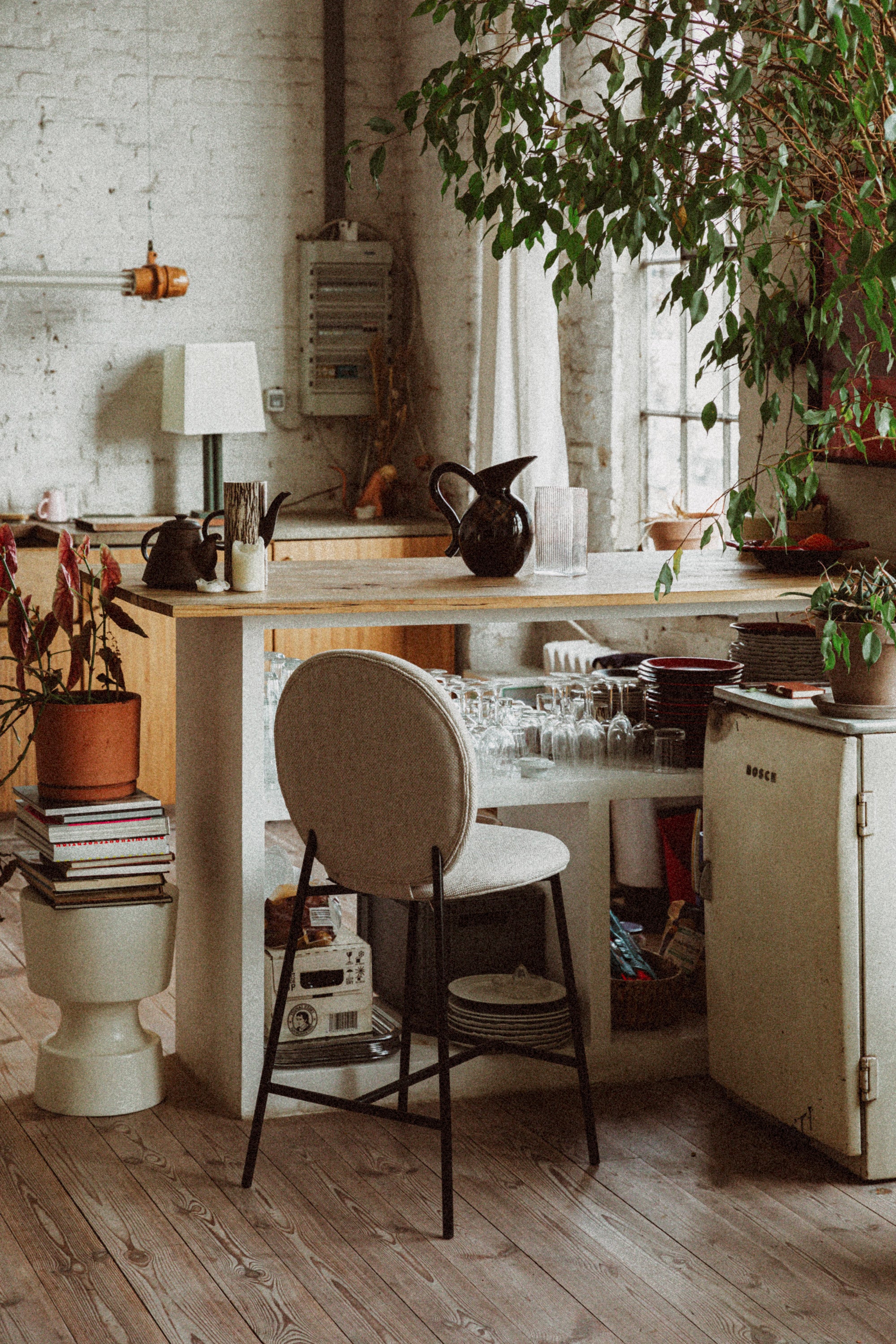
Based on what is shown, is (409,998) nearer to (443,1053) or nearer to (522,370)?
(443,1053)

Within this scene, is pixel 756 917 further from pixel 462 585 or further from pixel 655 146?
pixel 655 146

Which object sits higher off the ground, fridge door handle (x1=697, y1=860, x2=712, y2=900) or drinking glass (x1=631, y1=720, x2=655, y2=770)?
drinking glass (x1=631, y1=720, x2=655, y2=770)

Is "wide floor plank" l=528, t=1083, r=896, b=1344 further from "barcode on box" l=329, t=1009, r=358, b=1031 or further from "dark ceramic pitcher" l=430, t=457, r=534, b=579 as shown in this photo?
"dark ceramic pitcher" l=430, t=457, r=534, b=579

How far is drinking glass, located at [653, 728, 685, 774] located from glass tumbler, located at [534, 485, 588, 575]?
0.42m

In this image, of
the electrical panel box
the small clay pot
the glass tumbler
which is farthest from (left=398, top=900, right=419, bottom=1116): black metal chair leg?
the electrical panel box

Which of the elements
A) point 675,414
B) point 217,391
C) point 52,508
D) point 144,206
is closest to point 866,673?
point 675,414

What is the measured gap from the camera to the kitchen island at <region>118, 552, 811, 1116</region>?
125 inches

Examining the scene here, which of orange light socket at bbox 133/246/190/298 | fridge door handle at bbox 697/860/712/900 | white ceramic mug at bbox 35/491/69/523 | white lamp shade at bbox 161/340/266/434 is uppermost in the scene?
orange light socket at bbox 133/246/190/298

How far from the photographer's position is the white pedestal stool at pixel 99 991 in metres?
3.20

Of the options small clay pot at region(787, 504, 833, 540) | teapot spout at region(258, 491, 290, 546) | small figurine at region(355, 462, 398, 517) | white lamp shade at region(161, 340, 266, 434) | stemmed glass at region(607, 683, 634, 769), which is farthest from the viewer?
small figurine at region(355, 462, 398, 517)

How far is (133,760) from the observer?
332 centimetres

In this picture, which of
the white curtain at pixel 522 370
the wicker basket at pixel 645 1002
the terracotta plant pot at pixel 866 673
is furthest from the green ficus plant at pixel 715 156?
the white curtain at pixel 522 370

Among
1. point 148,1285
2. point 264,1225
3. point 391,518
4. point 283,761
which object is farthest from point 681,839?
point 391,518

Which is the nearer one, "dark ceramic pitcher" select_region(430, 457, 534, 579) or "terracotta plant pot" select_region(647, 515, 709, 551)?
"dark ceramic pitcher" select_region(430, 457, 534, 579)
